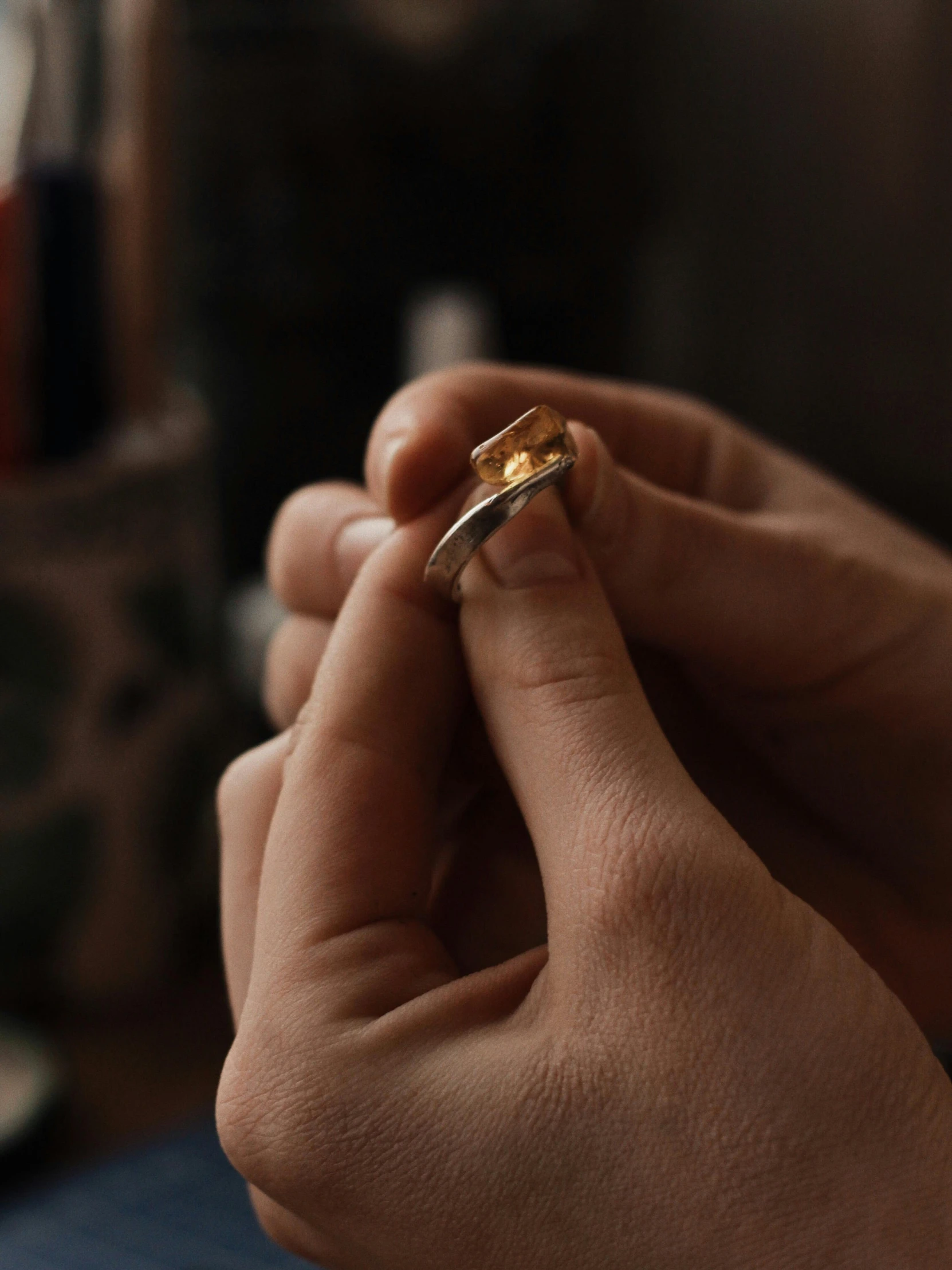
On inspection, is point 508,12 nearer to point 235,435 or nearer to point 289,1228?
point 235,435

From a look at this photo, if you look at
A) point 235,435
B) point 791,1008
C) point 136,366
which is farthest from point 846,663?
point 235,435

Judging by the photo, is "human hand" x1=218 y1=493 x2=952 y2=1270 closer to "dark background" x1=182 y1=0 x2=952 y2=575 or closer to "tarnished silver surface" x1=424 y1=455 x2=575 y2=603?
"tarnished silver surface" x1=424 y1=455 x2=575 y2=603

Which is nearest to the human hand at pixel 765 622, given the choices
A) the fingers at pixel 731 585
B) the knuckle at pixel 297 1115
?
the fingers at pixel 731 585

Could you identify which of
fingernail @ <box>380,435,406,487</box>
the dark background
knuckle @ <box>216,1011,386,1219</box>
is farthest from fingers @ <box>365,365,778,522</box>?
the dark background

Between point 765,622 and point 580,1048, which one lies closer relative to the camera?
point 580,1048

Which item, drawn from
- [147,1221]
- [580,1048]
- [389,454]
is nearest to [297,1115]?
[580,1048]

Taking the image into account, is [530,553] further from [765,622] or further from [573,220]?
[573,220]
